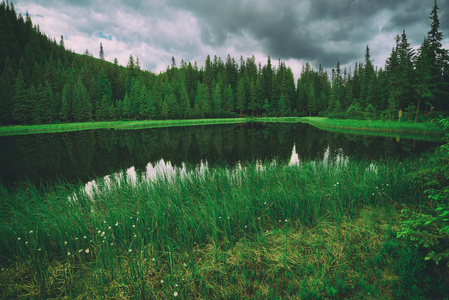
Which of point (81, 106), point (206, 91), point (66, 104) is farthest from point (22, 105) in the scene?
point (206, 91)

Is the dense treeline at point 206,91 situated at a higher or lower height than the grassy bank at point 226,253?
higher

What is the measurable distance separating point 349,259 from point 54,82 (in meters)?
81.1

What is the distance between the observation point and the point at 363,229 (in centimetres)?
355

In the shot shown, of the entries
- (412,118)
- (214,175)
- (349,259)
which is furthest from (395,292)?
(412,118)

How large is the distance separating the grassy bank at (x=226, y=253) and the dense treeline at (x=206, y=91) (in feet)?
106

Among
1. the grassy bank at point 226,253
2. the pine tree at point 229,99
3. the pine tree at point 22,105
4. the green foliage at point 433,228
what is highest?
the pine tree at point 229,99

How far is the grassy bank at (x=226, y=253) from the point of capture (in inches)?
104

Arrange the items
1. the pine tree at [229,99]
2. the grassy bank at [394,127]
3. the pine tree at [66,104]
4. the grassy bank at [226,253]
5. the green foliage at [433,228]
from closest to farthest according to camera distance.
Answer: the green foliage at [433,228] → the grassy bank at [226,253] → the grassy bank at [394,127] → the pine tree at [66,104] → the pine tree at [229,99]

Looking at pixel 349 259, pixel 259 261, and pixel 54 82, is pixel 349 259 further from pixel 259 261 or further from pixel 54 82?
pixel 54 82

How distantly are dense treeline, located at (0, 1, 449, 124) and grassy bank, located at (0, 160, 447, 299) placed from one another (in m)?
32.3

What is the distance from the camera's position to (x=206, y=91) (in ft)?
227

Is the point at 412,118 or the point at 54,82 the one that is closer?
the point at 412,118

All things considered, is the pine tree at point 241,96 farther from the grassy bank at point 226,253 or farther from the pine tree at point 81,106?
the grassy bank at point 226,253

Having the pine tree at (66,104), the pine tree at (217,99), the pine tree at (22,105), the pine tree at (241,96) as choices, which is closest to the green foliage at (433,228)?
the pine tree at (22,105)
